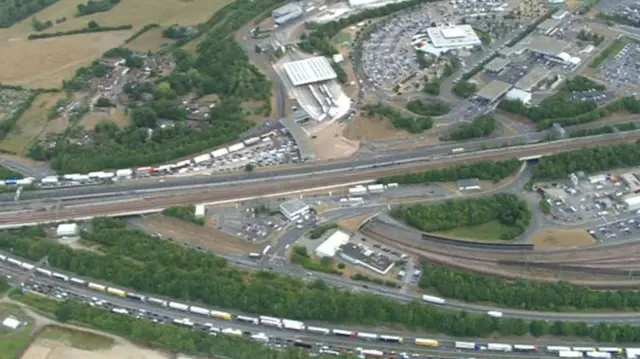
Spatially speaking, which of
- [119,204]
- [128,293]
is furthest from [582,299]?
[119,204]

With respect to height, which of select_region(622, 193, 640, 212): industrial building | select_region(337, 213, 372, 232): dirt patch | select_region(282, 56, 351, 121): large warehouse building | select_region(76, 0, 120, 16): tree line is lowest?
select_region(622, 193, 640, 212): industrial building

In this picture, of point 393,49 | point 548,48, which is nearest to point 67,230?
point 393,49

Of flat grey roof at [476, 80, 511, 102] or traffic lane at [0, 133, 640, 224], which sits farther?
flat grey roof at [476, 80, 511, 102]

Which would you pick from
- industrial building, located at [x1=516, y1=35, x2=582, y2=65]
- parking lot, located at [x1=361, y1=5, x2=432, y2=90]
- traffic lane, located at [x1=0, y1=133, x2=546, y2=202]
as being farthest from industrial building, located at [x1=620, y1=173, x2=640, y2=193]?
parking lot, located at [x1=361, y1=5, x2=432, y2=90]

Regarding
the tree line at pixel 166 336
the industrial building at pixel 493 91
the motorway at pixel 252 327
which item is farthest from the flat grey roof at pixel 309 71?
the tree line at pixel 166 336

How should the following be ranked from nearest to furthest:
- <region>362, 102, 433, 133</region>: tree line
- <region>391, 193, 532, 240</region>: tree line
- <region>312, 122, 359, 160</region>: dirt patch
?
<region>391, 193, 532, 240</region>: tree line → <region>312, 122, 359, 160</region>: dirt patch → <region>362, 102, 433, 133</region>: tree line

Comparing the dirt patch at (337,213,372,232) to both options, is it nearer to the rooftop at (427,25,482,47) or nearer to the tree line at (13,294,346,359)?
the tree line at (13,294,346,359)

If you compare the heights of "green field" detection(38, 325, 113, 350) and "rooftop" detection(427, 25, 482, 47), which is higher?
"rooftop" detection(427, 25, 482, 47)
